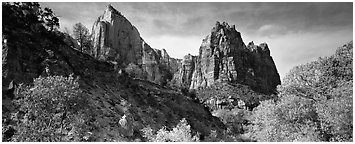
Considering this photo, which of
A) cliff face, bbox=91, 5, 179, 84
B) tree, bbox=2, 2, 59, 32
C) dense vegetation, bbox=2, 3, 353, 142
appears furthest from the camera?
cliff face, bbox=91, 5, 179, 84

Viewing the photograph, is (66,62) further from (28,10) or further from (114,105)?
(28,10)

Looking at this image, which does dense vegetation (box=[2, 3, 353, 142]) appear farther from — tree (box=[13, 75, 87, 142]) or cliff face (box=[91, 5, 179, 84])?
cliff face (box=[91, 5, 179, 84])

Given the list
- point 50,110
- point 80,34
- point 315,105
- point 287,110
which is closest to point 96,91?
point 50,110

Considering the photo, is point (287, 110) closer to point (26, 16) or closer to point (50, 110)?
point (50, 110)

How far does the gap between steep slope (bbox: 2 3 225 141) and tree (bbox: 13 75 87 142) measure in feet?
11.5

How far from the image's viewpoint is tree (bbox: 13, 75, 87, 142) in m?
27.6

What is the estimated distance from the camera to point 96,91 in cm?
5125

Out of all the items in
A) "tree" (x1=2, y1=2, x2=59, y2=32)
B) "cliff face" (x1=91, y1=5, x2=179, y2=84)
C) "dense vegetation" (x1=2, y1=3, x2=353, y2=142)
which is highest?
"cliff face" (x1=91, y1=5, x2=179, y2=84)

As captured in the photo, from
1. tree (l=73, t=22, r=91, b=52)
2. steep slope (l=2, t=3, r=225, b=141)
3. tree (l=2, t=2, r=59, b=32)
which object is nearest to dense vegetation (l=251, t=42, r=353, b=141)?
steep slope (l=2, t=3, r=225, b=141)

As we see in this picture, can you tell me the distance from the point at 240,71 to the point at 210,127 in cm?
13386

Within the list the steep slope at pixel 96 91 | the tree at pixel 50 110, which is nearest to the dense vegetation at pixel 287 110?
the tree at pixel 50 110

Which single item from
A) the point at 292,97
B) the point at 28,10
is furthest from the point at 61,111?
the point at 28,10

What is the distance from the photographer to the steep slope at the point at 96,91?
4194 cm

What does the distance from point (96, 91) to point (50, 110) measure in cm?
1968
